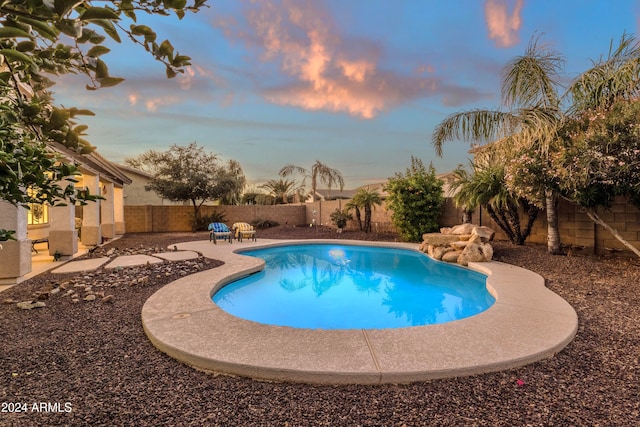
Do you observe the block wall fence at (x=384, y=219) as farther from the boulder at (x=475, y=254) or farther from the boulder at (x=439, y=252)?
the boulder at (x=439, y=252)

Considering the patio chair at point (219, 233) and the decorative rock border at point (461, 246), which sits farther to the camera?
the patio chair at point (219, 233)

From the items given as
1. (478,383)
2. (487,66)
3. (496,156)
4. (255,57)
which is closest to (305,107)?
(255,57)

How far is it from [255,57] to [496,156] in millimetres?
6954

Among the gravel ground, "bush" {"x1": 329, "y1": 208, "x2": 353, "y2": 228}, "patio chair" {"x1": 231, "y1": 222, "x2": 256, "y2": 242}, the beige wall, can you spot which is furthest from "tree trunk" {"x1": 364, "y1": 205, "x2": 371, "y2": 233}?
the beige wall

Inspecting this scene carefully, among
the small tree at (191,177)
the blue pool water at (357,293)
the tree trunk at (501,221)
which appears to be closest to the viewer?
the blue pool water at (357,293)

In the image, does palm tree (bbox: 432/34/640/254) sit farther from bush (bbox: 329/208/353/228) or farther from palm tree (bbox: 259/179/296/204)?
palm tree (bbox: 259/179/296/204)

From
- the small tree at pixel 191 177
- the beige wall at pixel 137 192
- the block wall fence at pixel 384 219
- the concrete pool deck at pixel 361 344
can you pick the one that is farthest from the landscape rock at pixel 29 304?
the beige wall at pixel 137 192

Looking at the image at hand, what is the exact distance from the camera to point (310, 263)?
10625 mm

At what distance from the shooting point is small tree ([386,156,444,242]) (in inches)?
491

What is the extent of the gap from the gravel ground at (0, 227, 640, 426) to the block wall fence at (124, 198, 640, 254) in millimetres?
4910

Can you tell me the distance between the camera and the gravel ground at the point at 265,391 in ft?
7.54

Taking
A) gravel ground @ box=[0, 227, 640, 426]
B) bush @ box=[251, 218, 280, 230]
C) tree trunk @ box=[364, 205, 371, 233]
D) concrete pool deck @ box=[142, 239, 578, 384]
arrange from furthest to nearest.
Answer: bush @ box=[251, 218, 280, 230] → tree trunk @ box=[364, 205, 371, 233] → concrete pool deck @ box=[142, 239, 578, 384] → gravel ground @ box=[0, 227, 640, 426]

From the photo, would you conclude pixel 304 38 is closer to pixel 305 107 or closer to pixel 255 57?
pixel 255 57

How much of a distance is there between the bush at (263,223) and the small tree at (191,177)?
234 centimetres
